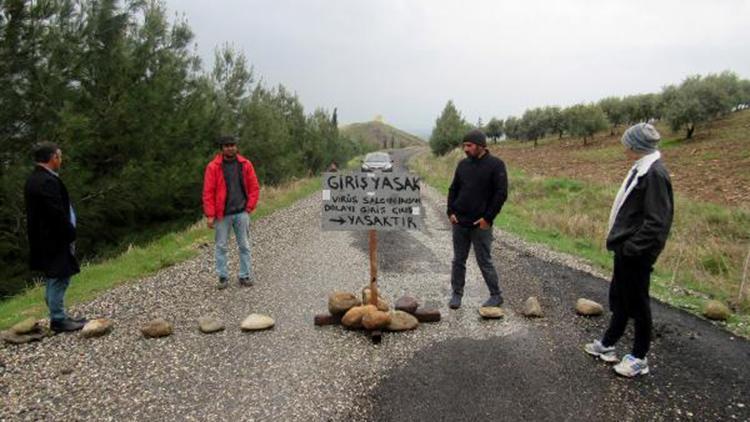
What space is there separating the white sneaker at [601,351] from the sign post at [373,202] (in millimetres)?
2095

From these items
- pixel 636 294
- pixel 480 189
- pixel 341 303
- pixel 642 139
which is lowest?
pixel 341 303

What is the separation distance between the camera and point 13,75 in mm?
8734

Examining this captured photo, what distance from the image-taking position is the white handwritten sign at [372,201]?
5281mm

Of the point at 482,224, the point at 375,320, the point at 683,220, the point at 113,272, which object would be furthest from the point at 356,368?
the point at 683,220

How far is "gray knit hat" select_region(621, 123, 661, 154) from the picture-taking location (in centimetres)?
381

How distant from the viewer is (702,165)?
24953 mm

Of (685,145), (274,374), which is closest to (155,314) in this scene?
(274,374)

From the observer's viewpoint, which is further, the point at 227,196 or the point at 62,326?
the point at 227,196

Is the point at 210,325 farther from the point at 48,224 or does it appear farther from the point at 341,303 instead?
the point at 48,224

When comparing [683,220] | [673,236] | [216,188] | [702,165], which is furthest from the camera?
[702,165]

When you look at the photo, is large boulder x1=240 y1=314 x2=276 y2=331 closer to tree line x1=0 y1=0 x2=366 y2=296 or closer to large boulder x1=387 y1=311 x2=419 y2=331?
large boulder x1=387 y1=311 x2=419 y2=331

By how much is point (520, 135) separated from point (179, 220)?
6703cm

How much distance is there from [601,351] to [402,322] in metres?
1.96

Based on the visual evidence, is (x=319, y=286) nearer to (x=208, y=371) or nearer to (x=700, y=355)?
(x=208, y=371)
